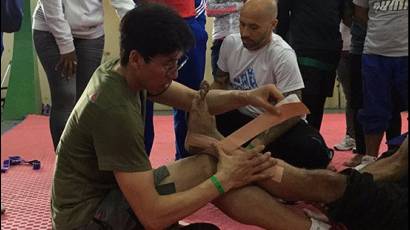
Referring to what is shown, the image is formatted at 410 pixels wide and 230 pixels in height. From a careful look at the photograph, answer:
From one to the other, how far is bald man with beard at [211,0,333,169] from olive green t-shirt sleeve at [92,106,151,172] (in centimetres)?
65

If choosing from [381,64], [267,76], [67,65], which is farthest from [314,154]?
[67,65]

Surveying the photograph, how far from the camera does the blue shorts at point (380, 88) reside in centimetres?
244

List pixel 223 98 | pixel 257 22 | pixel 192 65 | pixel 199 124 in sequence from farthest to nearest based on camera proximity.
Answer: pixel 192 65 < pixel 257 22 < pixel 223 98 < pixel 199 124

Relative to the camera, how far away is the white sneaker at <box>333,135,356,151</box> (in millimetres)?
3139

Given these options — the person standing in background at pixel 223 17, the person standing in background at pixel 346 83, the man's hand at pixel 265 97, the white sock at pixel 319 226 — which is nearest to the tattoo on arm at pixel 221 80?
the person standing in background at pixel 223 17

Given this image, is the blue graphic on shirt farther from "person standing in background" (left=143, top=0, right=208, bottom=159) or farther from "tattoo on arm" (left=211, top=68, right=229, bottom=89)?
"person standing in background" (left=143, top=0, right=208, bottom=159)

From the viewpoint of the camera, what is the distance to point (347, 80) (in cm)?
303

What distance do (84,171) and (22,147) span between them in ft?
6.89

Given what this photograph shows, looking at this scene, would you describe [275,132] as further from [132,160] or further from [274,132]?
[132,160]

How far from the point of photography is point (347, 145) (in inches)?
124

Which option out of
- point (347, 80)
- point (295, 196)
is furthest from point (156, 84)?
point (347, 80)

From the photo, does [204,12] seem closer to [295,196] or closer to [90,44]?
[90,44]

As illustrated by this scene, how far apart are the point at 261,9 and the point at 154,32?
0.83 meters

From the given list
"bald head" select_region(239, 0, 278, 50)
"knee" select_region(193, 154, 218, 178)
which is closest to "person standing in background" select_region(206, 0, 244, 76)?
"bald head" select_region(239, 0, 278, 50)
